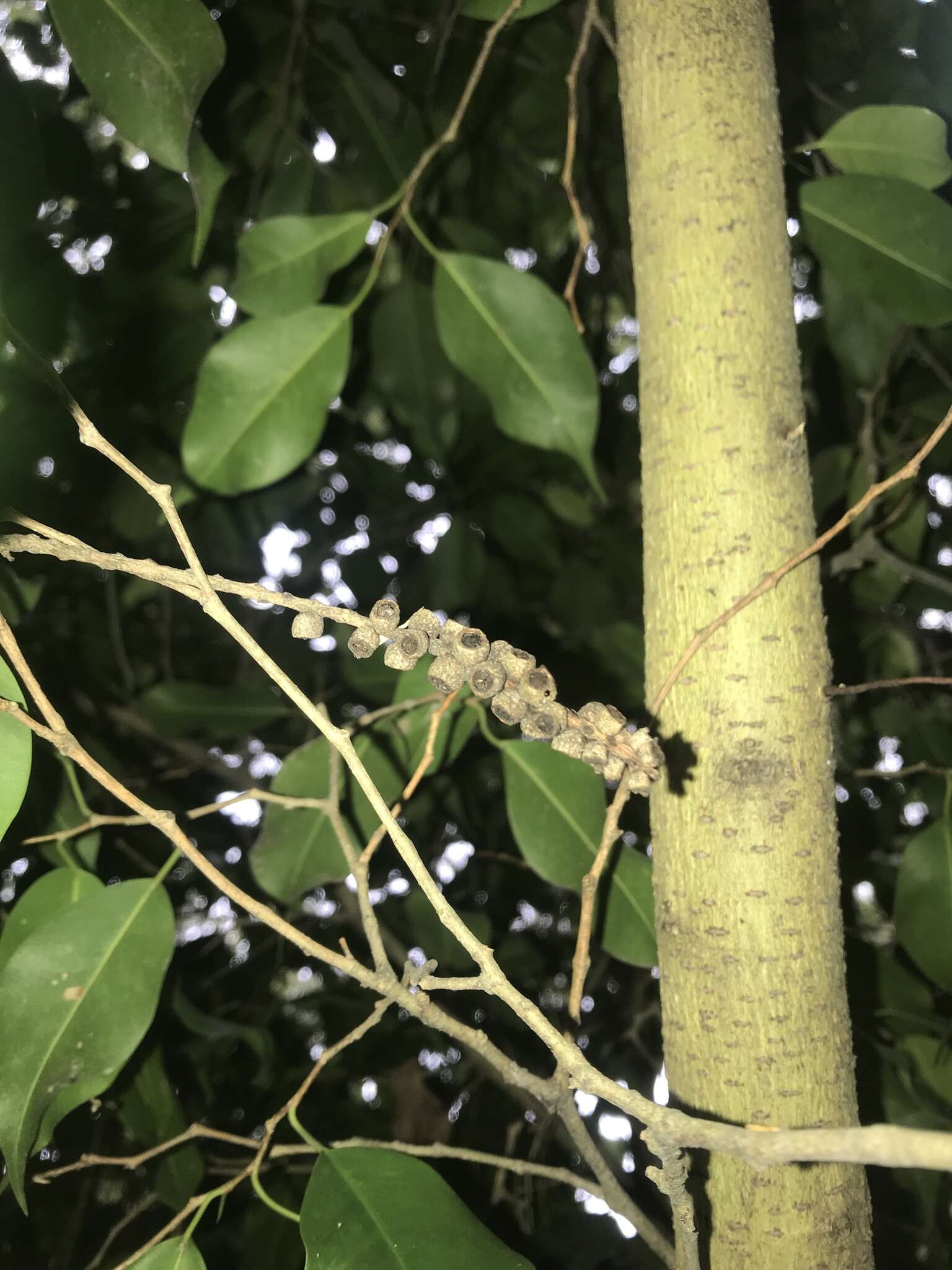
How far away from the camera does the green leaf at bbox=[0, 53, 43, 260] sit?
0.46 m

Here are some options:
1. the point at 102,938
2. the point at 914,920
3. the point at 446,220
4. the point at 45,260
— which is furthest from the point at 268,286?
the point at 914,920

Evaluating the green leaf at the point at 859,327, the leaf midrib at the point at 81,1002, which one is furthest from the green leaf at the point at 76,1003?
the green leaf at the point at 859,327

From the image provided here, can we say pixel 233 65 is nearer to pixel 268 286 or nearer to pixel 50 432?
pixel 268 286

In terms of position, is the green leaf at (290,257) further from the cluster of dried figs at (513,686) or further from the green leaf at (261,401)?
the cluster of dried figs at (513,686)

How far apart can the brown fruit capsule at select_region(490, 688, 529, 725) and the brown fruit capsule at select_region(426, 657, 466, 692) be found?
0.06 ft

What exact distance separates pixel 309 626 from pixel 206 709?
→ 719mm

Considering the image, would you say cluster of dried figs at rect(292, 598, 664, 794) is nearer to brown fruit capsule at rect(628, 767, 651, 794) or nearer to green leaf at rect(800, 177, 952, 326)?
brown fruit capsule at rect(628, 767, 651, 794)

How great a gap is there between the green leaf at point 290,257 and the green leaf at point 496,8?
0.53 ft

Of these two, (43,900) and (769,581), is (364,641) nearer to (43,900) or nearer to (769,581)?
(769,581)

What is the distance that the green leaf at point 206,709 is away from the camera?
1036 millimetres

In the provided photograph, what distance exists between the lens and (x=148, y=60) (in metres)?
0.49

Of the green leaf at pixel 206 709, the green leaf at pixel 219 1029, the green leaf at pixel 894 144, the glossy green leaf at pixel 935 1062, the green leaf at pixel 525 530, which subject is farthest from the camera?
the green leaf at pixel 525 530

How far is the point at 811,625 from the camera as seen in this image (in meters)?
0.48

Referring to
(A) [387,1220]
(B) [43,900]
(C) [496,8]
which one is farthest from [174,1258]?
(C) [496,8]
